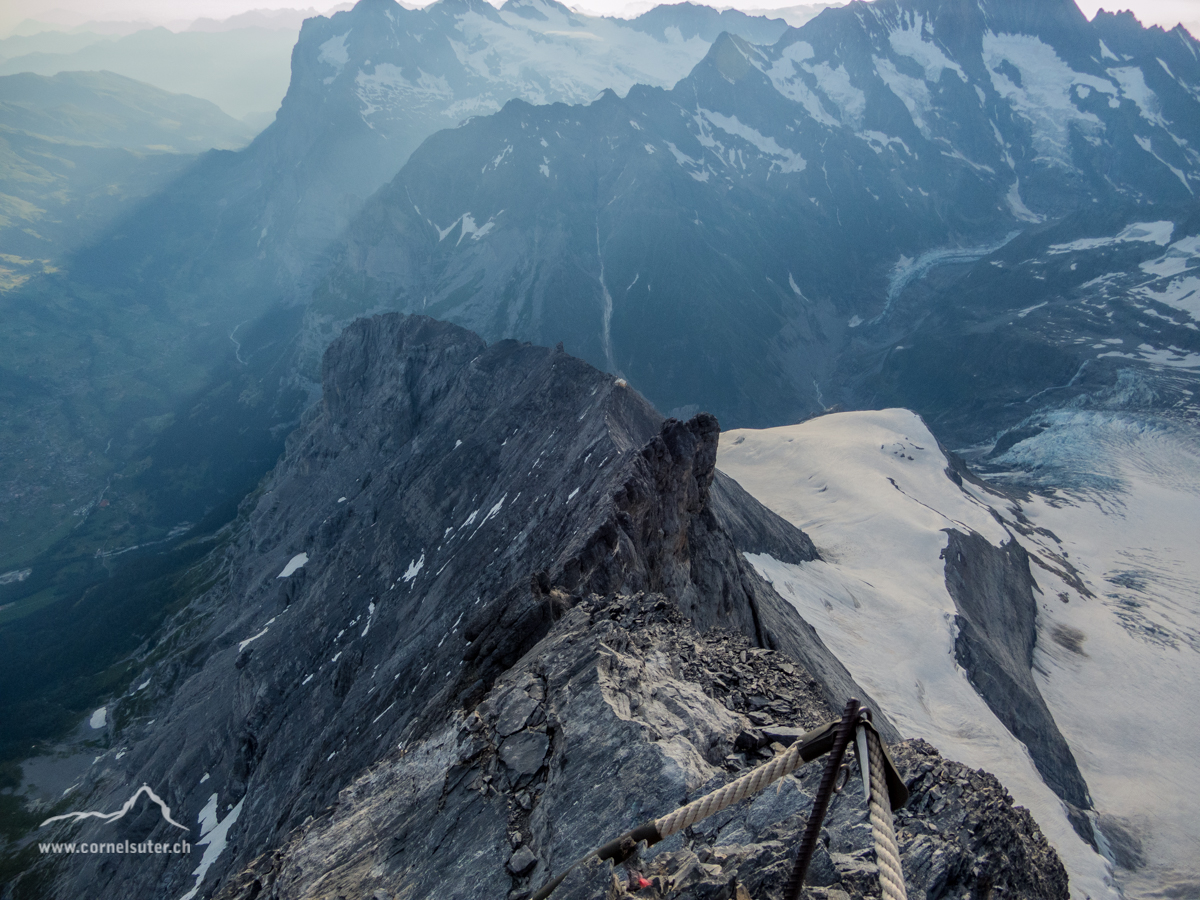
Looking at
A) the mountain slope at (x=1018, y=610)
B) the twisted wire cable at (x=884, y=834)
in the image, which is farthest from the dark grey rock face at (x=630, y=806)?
the mountain slope at (x=1018, y=610)

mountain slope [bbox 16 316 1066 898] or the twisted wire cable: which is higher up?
the twisted wire cable

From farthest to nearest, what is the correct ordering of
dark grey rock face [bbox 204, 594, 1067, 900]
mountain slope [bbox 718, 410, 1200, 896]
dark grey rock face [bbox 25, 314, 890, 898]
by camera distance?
mountain slope [bbox 718, 410, 1200, 896]
dark grey rock face [bbox 25, 314, 890, 898]
dark grey rock face [bbox 204, 594, 1067, 900]

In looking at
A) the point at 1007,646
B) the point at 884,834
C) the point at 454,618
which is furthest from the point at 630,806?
the point at 1007,646

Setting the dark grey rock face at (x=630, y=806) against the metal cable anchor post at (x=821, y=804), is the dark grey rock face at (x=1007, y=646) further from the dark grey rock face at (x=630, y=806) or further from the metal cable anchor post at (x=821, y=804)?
the metal cable anchor post at (x=821, y=804)

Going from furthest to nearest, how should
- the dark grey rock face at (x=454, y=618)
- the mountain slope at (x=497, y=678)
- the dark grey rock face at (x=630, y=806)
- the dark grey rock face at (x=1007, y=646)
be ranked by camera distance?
the dark grey rock face at (x=1007, y=646), the dark grey rock face at (x=454, y=618), the mountain slope at (x=497, y=678), the dark grey rock face at (x=630, y=806)

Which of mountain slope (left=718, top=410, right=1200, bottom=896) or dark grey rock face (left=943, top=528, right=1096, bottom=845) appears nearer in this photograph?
mountain slope (left=718, top=410, right=1200, bottom=896)

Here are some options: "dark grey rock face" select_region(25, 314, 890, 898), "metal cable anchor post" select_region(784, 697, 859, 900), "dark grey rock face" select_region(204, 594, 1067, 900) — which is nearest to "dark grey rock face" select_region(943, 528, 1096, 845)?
"dark grey rock face" select_region(25, 314, 890, 898)

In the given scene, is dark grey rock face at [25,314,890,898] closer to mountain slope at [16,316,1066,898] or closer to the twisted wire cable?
mountain slope at [16,316,1066,898]
